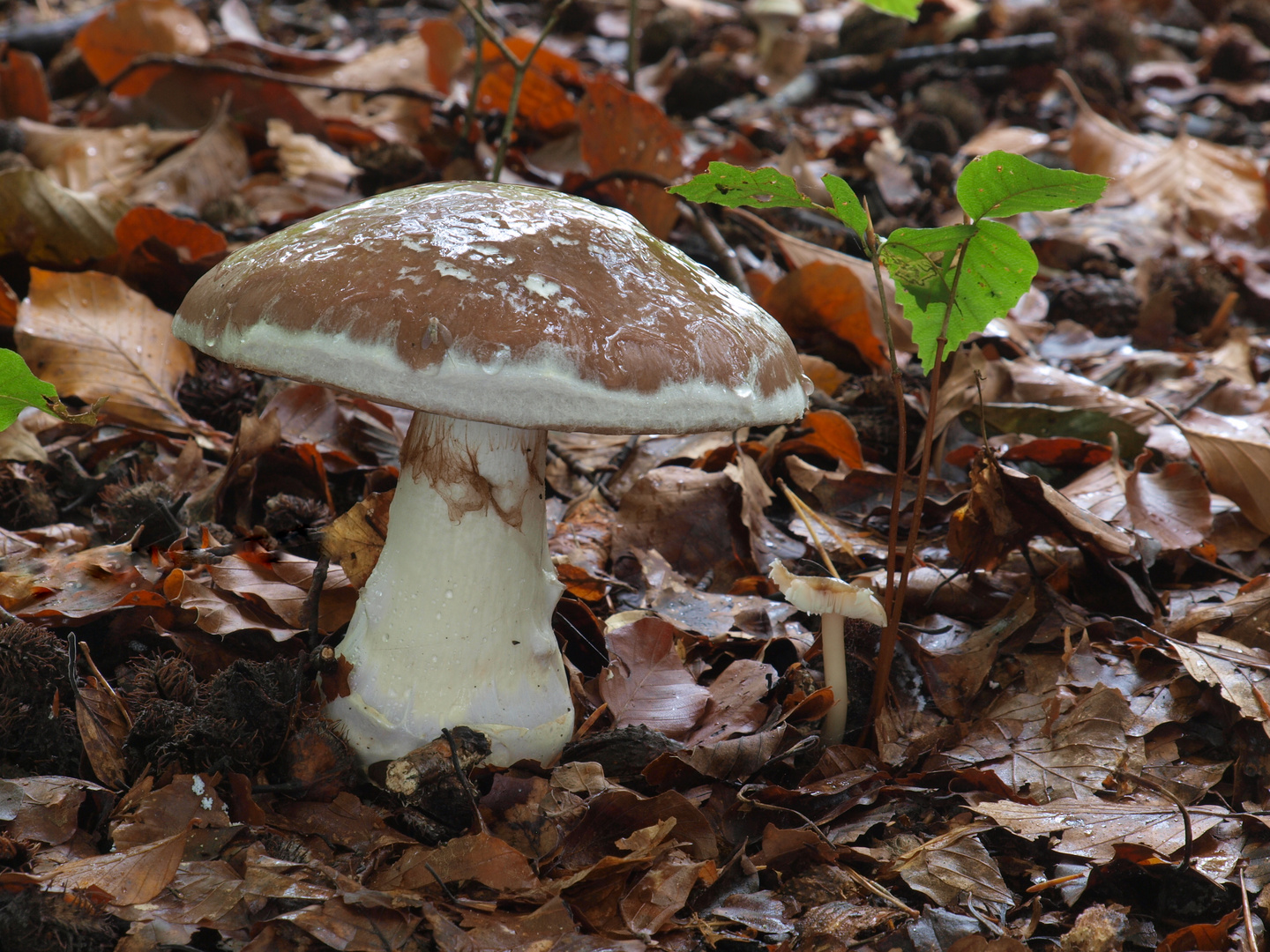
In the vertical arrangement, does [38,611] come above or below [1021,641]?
above

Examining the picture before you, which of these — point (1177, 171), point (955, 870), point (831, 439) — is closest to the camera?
point (955, 870)

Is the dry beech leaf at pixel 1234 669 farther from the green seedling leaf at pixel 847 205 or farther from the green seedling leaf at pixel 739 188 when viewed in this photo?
the green seedling leaf at pixel 739 188

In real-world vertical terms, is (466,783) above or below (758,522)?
above

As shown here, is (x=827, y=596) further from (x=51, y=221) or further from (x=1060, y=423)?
(x=51, y=221)

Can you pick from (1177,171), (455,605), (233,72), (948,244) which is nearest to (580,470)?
(455,605)

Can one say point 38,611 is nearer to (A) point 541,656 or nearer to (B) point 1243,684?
(A) point 541,656

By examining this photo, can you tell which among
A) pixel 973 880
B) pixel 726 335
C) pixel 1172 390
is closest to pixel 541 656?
pixel 726 335

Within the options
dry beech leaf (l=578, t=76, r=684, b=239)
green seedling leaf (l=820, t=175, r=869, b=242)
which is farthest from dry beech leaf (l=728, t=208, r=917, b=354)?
green seedling leaf (l=820, t=175, r=869, b=242)
